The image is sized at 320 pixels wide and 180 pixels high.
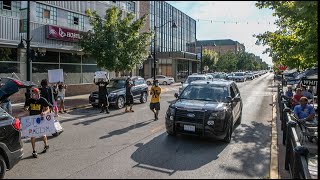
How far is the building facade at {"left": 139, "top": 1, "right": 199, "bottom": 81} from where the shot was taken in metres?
47.7

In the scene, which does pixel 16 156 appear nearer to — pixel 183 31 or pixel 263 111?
pixel 263 111

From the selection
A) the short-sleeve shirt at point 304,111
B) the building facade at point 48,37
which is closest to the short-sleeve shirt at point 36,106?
the short-sleeve shirt at point 304,111

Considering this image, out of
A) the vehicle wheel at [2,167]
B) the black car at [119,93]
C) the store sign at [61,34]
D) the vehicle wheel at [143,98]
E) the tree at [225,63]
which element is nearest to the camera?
the vehicle wheel at [2,167]

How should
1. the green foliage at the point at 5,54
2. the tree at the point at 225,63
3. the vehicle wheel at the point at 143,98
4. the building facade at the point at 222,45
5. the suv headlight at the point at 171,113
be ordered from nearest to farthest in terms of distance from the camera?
the suv headlight at the point at 171,113, the green foliage at the point at 5,54, the vehicle wheel at the point at 143,98, the tree at the point at 225,63, the building facade at the point at 222,45

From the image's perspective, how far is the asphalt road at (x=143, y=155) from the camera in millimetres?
5828

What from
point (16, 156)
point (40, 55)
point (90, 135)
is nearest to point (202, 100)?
point (90, 135)

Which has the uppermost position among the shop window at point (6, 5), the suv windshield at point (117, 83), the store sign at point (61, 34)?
the shop window at point (6, 5)

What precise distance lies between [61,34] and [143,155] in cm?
1598

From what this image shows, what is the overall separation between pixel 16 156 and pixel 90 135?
3.46 m

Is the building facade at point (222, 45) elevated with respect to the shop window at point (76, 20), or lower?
elevated

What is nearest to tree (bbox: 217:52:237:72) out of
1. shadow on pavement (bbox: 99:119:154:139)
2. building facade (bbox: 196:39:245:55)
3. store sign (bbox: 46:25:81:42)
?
building facade (bbox: 196:39:245:55)

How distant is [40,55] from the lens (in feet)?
64.8

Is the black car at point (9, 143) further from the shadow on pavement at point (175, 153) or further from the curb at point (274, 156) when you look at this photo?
the curb at point (274, 156)

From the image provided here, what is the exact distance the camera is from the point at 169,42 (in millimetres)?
63000
